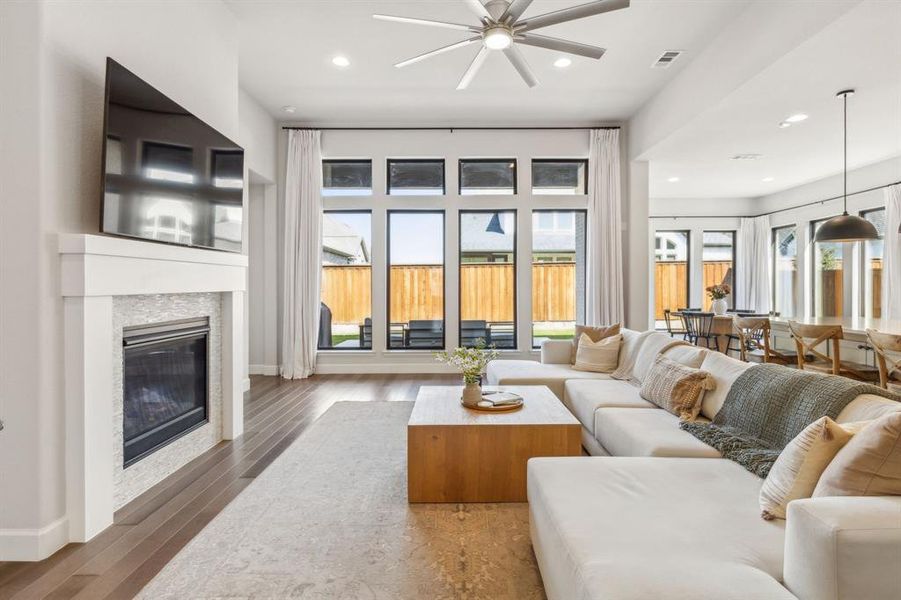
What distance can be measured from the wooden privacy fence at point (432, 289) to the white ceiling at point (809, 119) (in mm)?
2078

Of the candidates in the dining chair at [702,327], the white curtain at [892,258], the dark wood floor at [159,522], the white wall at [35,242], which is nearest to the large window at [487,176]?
the dining chair at [702,327]

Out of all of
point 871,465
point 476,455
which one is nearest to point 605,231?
point 476,455

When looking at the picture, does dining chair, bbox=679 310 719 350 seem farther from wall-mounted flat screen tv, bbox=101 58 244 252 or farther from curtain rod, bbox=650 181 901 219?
wall-mounted flat screen tv, bbox=101 58 244 252

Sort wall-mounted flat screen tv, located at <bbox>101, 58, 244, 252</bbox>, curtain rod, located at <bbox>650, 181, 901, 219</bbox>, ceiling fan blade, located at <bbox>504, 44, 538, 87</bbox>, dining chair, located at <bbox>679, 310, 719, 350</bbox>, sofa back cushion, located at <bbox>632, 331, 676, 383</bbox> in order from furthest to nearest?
curtain rod, located at <bbox>650, 181, 901, 219</bbox>, dining chair, located at <bbox>679, 310, 719, 350</bbox>, sofa back cushion, located at <bbox>632, 331, 676, 383</bbox>, ceiling fan blade, located at <bbox>504, 44, 538, 87</bbox>, wall-mounted flat screen tv, located at <bbox>101, 58, 244, 252</bbox>

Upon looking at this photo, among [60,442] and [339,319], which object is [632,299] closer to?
[339,319]

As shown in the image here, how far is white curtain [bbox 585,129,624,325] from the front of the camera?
6004 millimetres

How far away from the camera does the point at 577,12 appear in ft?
8.97

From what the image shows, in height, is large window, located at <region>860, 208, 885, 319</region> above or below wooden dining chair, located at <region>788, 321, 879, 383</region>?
above

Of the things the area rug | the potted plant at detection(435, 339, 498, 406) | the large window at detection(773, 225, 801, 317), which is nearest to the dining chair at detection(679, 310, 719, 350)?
the large window at detection(773, 225, 801, 317)

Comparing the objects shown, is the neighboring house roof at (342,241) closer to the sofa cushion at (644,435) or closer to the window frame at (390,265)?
the window frame at (390,265)

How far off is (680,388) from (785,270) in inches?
297

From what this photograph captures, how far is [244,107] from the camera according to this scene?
5.12 meters

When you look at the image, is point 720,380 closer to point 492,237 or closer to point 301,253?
point 492,237

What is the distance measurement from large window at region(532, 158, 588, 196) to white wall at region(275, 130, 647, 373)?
15cm
